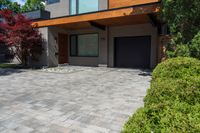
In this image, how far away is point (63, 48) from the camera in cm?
1349

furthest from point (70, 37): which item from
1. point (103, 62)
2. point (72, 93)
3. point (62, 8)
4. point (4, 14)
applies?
point (72, 93)

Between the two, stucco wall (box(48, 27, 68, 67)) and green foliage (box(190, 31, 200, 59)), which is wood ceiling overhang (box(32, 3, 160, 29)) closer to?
stucco wall (box(48, 27, 68, 67))

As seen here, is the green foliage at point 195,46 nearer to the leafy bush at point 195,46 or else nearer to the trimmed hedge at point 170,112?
the leafy bush at point 195,46

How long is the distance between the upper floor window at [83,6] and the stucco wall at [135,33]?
6.71 feet

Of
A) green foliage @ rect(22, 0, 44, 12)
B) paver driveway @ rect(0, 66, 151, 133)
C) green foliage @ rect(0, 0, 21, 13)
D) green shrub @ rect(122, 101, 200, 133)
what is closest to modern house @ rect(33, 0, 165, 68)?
paver driveway @ rect(0, 66, 151, 133)

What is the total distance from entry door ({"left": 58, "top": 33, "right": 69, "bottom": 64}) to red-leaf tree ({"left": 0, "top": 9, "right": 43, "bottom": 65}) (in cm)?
149

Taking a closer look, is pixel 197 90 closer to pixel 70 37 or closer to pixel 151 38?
pixel 151 38

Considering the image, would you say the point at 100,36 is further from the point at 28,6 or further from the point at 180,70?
the point at 28,6

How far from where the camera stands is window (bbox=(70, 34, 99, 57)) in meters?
13.0

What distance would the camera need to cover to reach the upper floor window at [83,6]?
494 inches

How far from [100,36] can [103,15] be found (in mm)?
2814

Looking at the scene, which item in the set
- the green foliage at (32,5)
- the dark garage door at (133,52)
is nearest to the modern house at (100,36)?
the dark garage door at (133,52)

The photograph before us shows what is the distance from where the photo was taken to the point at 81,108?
4.20 m

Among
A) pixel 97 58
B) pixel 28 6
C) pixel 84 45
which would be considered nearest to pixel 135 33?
pixel 97 58
